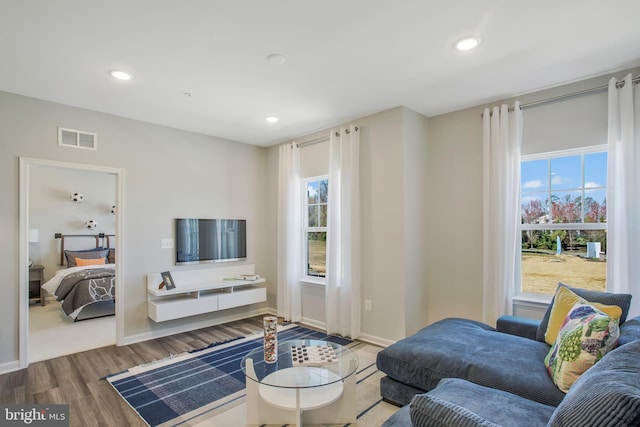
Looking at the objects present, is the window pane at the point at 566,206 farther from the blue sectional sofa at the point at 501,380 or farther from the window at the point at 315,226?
the window at the point at 315,226

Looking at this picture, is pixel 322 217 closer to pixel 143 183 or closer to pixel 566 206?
pixel 143 183

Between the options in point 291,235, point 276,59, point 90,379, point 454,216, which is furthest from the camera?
point 291,235

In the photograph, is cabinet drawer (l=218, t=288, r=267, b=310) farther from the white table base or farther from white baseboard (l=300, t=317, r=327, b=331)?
the white table base

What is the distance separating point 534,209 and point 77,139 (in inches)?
188

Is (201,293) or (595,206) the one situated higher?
(595,206)

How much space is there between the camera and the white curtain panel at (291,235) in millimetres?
4727

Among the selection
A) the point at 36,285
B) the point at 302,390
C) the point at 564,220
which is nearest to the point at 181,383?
the point at 302,390

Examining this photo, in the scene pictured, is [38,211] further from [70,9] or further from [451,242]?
[451,242]

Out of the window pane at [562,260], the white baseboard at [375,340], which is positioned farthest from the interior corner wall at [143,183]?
the window pane at [562,260]

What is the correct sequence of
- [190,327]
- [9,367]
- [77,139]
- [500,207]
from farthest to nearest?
[190,327], [77,139], [500,207], [9,367]

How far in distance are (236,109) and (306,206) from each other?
1747 mm

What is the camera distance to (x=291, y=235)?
4758mm

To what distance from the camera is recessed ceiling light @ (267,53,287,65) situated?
8.37ft

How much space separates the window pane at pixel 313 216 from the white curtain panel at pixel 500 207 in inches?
86.6
